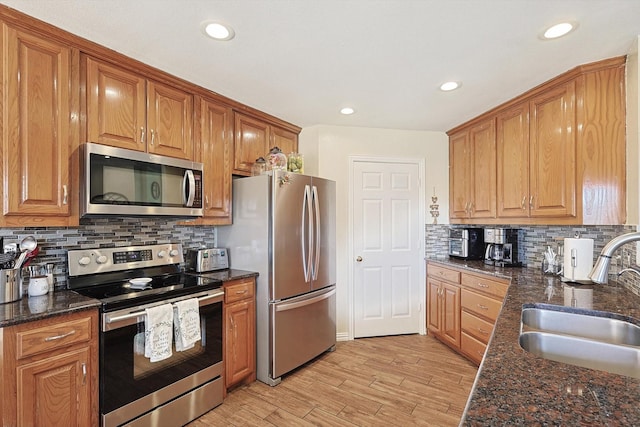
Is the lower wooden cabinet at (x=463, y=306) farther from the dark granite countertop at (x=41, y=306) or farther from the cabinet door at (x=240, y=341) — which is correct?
the dark granite countertop at (x=41, y=306)

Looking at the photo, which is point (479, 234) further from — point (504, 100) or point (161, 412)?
point (161, 412)

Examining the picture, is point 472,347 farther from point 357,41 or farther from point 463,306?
point 357,41

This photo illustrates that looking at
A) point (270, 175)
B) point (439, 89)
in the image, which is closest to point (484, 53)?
point (439, 89)

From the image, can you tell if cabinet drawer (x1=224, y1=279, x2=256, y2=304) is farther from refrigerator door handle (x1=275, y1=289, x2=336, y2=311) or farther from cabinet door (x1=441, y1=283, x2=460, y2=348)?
cabinet door (x1=441, y1=283, x2=460, y2=348)

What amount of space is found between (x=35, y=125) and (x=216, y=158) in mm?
1171

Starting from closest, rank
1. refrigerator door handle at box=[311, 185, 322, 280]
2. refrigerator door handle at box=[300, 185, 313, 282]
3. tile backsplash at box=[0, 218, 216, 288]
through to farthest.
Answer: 1. tile backsplash at box=[0, 218, 216, 288]
2. refrigerator door handle at box=[300, 185, 313, 282]
3. refrigerator door handle at box=[311, 185, 322, 280]

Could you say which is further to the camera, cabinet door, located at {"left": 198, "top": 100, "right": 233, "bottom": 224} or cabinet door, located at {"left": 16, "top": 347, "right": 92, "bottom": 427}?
cabinet door, located at {"left": 198, "top": 100, "right": 233, "bottom": 224}

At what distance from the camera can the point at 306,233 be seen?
113 inches

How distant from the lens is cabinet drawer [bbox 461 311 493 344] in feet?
8.92

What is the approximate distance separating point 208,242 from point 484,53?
2.59 m

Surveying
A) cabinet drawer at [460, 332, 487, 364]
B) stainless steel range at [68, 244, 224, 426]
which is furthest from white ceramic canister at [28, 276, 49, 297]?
cabinet drawer at [460, 332, 487, 364]

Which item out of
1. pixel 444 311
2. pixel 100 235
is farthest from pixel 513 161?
pixel 100 235

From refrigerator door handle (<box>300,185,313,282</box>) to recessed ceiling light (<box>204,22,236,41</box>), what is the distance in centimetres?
135

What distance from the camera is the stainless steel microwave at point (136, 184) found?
1848mm
